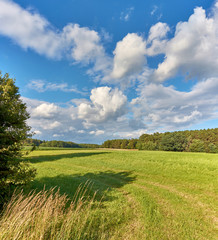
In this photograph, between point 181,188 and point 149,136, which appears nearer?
point 181,188

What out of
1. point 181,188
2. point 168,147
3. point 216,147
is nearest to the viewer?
point 181,188

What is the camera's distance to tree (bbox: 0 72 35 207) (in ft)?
24.8

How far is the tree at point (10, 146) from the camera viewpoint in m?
7.55

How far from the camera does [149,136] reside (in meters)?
117

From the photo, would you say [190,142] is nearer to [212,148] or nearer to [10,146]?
[212,148]

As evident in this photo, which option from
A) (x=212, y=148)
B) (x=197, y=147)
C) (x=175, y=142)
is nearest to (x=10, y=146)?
(x=175, y=142)

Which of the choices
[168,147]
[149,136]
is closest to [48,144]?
[149,136]

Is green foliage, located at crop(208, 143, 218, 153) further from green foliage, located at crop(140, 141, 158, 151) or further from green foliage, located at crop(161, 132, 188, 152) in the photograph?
green foliage, located at crop(140, 141, 158, 151)

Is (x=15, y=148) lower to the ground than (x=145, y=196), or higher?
higher

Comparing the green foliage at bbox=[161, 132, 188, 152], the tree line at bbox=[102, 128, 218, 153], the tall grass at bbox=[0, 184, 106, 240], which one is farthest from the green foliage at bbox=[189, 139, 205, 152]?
the tall grass at bbox=[0, 184, 106, 240]

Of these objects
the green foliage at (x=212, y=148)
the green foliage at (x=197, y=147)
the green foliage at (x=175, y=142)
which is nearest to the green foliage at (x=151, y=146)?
the green foliage at (x=175, y=142)

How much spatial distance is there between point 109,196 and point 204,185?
35.6 ft

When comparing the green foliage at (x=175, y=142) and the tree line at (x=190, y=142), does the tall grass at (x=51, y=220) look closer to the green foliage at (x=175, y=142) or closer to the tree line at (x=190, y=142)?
the green foliage at (x=175, y=142)

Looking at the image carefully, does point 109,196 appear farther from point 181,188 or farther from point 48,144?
point 48,144
